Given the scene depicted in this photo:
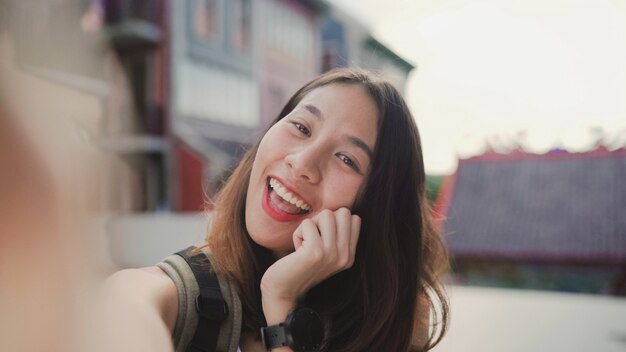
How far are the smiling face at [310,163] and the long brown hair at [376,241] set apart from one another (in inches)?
0.8

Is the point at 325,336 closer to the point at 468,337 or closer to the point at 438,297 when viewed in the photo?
the point at 438,297

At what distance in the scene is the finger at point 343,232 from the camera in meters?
0.65

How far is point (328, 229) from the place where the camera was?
0.64 m

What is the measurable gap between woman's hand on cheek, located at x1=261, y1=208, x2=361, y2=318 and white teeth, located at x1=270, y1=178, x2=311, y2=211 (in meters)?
0.02

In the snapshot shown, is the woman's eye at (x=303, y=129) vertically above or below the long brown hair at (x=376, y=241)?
above

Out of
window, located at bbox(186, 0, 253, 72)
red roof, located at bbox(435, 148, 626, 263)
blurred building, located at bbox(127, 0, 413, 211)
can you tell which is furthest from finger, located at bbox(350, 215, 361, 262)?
window, located at bbox(186, 0, 253, 72)

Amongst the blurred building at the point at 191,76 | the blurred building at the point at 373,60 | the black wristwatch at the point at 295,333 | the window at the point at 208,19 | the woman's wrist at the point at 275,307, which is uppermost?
the window at the point at 208,19

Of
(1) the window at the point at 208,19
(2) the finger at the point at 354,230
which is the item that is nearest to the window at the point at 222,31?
(1) the window at the point at 208,19

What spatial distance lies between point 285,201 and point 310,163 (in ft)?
0.18

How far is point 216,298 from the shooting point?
57 cm

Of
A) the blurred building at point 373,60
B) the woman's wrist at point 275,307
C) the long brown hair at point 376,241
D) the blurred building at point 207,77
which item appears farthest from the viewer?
the blurred building at point 207,77

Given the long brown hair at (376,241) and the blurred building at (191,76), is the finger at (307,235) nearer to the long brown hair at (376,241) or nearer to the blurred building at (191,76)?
the long brown hair at (376,241)

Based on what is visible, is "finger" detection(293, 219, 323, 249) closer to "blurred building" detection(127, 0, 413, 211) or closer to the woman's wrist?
the woman's wrist

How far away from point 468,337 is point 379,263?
1965 mm
